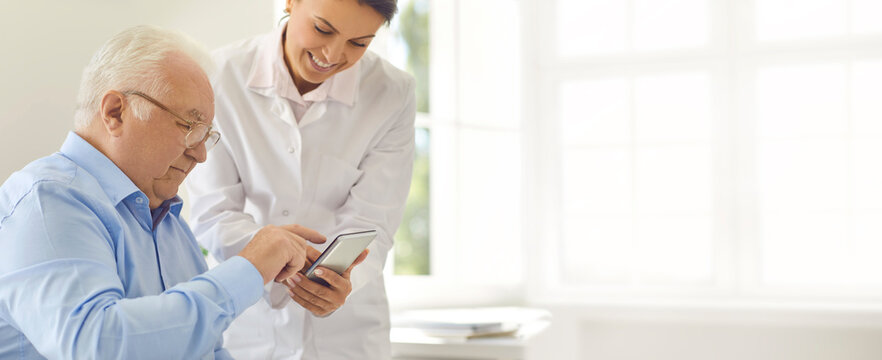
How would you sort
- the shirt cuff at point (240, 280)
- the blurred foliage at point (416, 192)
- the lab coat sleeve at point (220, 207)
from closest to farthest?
the shirt cuff at point (240, 280)
the lab coat sleeve at point (220, 207)
the blurred foliage at point (416, 192)

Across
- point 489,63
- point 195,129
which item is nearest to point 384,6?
point 195,129

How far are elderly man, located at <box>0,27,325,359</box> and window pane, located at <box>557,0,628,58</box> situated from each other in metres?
2.69

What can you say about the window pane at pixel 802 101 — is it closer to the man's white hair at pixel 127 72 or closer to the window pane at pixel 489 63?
the window pane at pixel 489 63

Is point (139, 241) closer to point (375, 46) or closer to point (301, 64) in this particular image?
point (301, 64)

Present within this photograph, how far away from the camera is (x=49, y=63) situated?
5.63ft

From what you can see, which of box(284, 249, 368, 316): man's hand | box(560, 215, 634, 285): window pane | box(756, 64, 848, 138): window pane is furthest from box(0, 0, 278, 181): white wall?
box(756, 64, 848, 138): window pane

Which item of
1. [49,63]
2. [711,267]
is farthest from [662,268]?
[49,63]

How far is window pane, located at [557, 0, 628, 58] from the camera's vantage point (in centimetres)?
377

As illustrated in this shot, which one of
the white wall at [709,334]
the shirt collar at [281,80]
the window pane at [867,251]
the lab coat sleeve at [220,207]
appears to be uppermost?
the shirt collar at [281,80]

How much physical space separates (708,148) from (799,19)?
702mm

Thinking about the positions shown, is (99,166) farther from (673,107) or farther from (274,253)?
(673,107)

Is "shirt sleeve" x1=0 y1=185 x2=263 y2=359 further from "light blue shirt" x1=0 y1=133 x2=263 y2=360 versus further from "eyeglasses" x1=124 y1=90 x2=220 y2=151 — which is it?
"eyeglasses" x1=124 y1=90 x2=220 y2=151

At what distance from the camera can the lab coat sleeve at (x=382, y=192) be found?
71.9 inches

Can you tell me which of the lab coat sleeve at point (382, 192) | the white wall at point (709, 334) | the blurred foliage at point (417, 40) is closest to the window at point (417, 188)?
the blurred foliage at point (417, 40)
